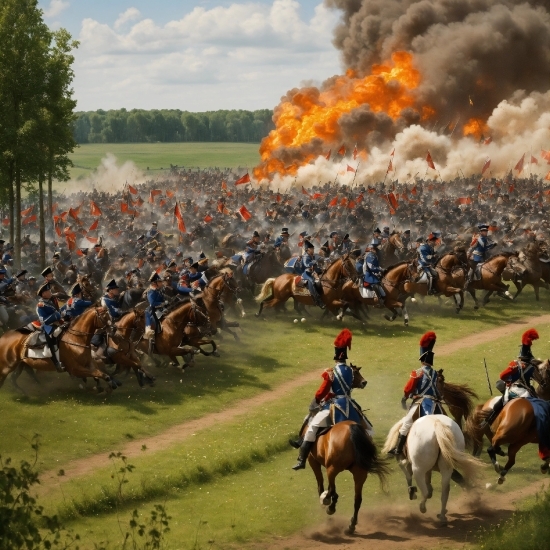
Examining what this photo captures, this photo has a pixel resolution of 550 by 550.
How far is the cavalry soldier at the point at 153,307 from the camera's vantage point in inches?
1063

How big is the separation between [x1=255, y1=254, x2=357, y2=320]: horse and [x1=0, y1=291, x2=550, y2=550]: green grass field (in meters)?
1.07

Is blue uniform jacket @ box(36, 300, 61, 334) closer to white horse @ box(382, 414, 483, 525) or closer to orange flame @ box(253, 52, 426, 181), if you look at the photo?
white horse @ box(382, 414, 483, 525)

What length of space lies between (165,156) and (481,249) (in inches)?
5776

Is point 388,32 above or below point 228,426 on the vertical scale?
above

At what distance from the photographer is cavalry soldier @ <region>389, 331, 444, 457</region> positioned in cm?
1719

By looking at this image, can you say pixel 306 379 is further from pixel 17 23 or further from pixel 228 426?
pixel 17 23

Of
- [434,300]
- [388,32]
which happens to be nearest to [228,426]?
[434,300]

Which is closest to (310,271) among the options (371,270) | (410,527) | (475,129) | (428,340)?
(371,270)

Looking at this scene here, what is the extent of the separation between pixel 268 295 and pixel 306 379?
8908 mm

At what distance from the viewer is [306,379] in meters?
27.9

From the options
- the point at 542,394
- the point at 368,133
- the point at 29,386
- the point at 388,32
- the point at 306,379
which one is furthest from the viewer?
the point at 388,32

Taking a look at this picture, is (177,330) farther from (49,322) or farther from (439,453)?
(439,453)

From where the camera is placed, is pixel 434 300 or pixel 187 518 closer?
pixel 187 518

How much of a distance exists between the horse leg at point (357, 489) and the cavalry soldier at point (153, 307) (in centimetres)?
1205
